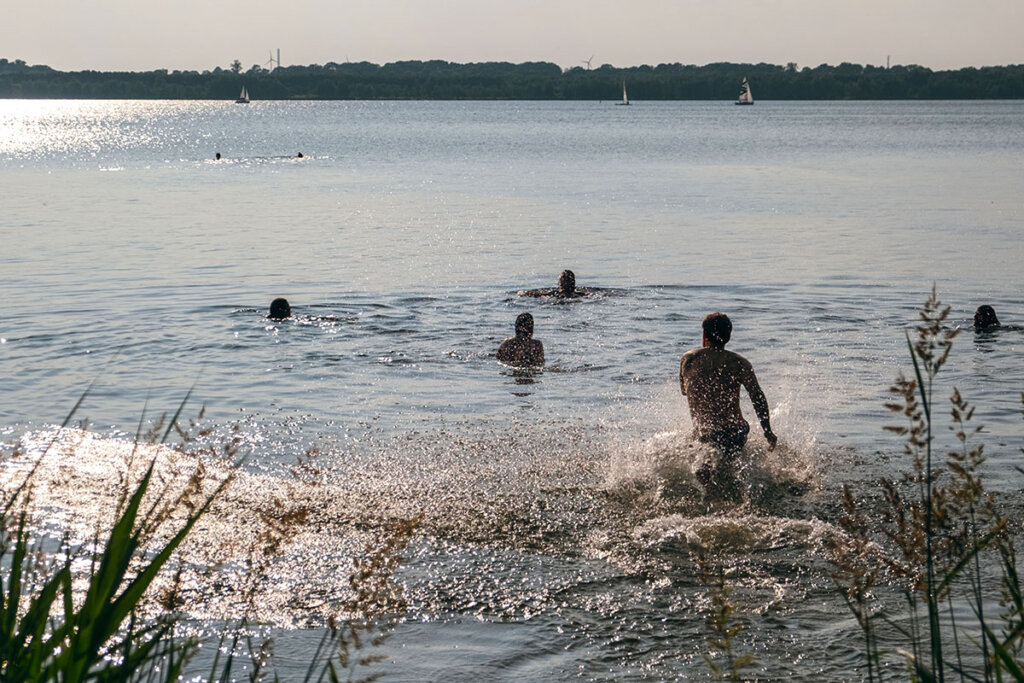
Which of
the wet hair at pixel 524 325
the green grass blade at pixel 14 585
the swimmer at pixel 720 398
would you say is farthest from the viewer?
the wet hair at pixel 524 325

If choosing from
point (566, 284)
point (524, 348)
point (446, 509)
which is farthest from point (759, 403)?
point (566, 284)

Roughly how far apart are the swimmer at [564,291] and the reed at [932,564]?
9453 millimetres

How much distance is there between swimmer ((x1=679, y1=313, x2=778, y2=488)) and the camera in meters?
9.66

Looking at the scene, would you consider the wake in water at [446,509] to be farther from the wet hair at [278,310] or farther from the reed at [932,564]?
the wet hair at [278,310]

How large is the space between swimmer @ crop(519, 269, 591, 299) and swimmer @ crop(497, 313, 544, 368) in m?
5.24

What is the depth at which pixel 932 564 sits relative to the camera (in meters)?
3.78

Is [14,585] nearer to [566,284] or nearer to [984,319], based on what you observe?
[984,319]

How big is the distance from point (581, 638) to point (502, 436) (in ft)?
17.1

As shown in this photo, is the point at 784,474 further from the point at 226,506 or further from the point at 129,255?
the point at 129,255

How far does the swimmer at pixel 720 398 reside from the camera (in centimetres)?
966

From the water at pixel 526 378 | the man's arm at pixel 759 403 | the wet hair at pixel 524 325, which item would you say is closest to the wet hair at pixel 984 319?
the water at pixel 526 378

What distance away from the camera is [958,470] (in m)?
3.29

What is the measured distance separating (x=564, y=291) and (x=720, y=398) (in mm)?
11143

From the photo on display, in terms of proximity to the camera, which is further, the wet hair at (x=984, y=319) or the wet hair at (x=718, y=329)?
the wet hair at (x=984, y=319)
